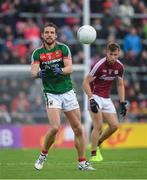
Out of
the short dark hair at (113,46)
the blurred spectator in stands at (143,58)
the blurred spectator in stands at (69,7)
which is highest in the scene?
the short dark hair at (113,46)

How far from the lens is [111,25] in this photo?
28.6m

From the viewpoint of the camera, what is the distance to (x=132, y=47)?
2823cm

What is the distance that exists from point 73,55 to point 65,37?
71cm

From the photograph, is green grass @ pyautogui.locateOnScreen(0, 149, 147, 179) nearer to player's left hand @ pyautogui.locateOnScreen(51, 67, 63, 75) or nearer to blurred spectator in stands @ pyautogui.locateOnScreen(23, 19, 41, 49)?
player's left hand @ pyautogui.locateOnScreen(51, 67, 63, 75)

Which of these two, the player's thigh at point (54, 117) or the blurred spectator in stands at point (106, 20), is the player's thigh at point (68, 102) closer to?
the player's thigh at point (54, 117)

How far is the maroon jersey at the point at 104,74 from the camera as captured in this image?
53.3ft

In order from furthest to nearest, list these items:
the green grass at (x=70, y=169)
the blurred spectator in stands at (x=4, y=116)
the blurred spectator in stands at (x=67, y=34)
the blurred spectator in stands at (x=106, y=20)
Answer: the blurred spectator in stands at (x=106, y=20)
the blurred spectator in stands at (x=67, y=34)
the blurred spectator in stands at (x=4, y=116)
the green grass at (x=70, y=169)

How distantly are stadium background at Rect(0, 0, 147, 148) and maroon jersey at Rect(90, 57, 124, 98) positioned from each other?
8909mm

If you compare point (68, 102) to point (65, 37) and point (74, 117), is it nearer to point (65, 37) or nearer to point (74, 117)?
point (74, 117)

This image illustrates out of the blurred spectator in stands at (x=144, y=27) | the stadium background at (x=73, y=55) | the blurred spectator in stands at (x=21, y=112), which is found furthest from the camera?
the blurred spectator in stands at (x=144, y=27)

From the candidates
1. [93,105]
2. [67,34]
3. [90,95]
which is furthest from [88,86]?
[67,34]

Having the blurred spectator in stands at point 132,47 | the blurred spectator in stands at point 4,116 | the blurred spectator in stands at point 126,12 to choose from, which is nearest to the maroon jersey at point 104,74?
the blurred spectator in stands at point 4,116

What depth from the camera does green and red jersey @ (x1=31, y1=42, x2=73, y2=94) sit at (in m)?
13.8

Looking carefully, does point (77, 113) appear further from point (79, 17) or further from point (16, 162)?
point (79, 17)
